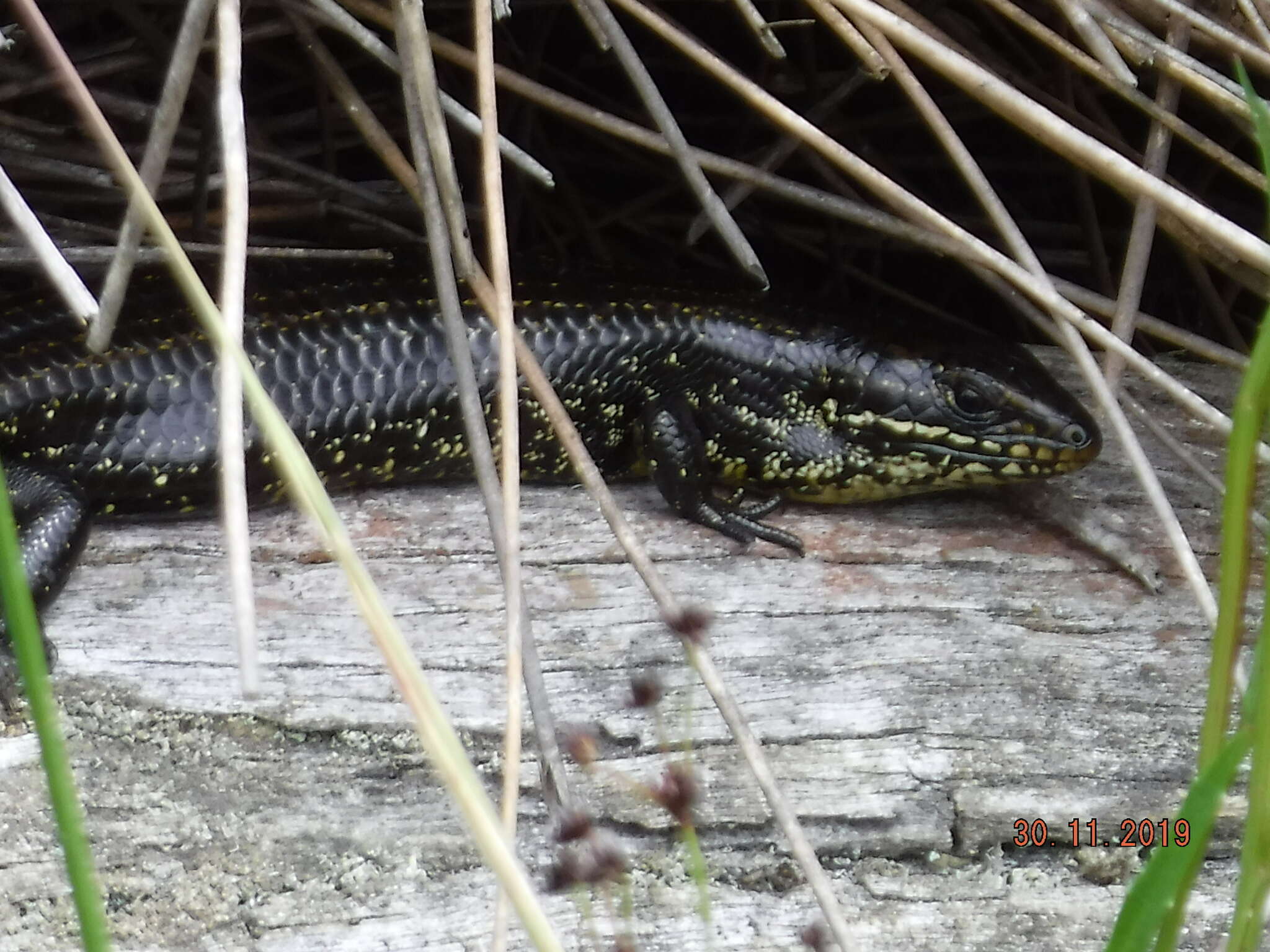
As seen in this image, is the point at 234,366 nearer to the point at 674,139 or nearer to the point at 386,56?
the point at 386,56

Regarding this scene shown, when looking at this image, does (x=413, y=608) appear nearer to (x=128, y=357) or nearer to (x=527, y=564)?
(x=527, y=564)

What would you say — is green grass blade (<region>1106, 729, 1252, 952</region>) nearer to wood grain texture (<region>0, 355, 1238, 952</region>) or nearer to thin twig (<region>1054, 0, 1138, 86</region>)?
wood grain texture (<region>0, 355, 1238, 952</region>)

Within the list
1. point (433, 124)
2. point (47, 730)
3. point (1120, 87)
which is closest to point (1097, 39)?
point (1120, 87)

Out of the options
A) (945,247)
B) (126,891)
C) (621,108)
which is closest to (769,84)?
(621,108)

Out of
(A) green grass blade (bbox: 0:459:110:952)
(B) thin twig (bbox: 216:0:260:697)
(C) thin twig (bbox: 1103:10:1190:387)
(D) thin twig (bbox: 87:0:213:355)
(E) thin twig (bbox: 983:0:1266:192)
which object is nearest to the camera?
(A) green grass blade (bbox: 0:459:110:952)

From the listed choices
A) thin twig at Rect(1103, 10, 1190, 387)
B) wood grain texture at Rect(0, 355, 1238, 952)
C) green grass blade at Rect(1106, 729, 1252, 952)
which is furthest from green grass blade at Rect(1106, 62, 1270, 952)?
thin twig at Rect(1103, 10, 1190, 387)

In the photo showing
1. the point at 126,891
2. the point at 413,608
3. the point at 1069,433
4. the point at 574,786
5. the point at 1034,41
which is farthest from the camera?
the point at 1034,41
